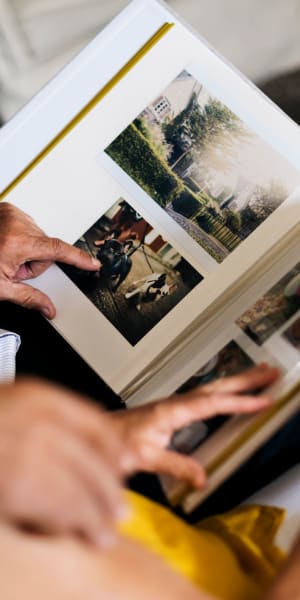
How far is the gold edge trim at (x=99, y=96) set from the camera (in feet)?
2.20

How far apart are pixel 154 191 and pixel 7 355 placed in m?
0.25

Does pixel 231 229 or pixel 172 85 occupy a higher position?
pixel 172 85

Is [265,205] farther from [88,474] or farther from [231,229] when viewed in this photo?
[88,474]

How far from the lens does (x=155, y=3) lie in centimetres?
67

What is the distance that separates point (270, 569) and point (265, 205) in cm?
35

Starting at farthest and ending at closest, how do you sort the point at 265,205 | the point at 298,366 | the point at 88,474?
1. the point at 265,205
2. the point at 298,366
3. the point at 88,474

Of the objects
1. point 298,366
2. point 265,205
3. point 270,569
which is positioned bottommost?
point 270,569

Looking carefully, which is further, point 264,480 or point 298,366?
point 264,480

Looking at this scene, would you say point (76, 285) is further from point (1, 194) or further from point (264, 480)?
point (264, 480)

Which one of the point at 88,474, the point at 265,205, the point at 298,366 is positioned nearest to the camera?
the point at 88,474

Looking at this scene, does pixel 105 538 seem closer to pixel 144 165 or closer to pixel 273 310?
pixel 273 310

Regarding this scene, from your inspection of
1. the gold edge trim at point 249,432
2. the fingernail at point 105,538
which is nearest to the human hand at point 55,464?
the fingernail at point 105,538

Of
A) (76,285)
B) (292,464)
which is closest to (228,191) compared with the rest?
(76,285)

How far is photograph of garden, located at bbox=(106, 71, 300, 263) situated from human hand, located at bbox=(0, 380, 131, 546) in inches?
13.1
